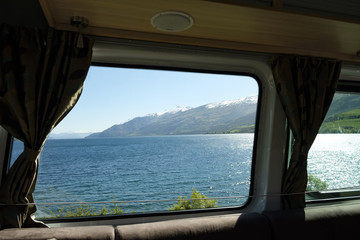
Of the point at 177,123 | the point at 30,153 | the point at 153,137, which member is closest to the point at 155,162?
the point at 153,137

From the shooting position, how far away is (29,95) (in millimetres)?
1488

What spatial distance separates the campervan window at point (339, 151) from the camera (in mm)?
2686

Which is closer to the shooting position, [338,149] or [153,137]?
[338,149]

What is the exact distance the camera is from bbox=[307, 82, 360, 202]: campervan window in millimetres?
2686

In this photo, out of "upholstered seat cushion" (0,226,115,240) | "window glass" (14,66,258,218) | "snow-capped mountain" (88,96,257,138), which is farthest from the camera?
"window glass" (14,66,258,218)

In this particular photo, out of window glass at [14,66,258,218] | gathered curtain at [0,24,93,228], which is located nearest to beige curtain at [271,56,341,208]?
gathered curtain at [0,24,93,228]

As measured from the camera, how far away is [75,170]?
23.7 m

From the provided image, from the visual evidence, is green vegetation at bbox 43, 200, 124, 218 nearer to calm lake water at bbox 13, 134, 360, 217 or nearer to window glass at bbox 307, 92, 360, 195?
window glass at bbox 307, 92, 360, 195

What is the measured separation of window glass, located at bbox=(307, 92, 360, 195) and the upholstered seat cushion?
207cm

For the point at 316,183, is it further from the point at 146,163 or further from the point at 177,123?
the point at 146,163

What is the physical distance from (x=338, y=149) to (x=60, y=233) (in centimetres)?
273

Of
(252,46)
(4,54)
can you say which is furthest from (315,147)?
(4,54)

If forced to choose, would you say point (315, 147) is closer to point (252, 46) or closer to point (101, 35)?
point (252, 46)

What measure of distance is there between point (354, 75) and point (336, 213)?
4.31 ft
